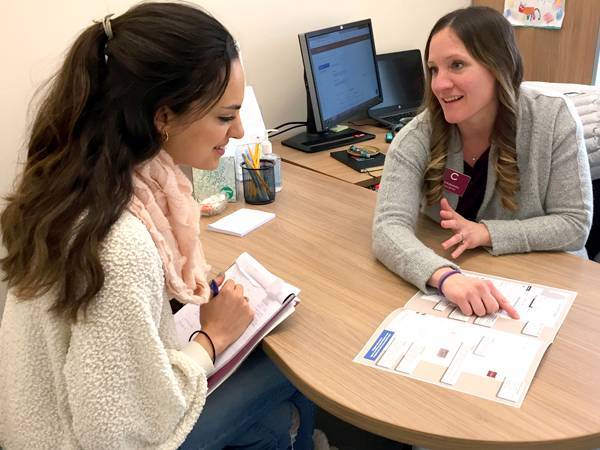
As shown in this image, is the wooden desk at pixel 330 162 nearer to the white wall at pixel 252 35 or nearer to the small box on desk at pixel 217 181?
the white wall at pixel 252 35

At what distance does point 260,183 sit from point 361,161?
0.45 metres

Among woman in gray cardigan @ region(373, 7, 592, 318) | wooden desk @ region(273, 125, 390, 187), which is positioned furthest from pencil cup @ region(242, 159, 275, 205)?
woman in gray cardigan @ region(373, 7, 592, 318)

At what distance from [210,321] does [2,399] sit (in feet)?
1.27

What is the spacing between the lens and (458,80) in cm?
145

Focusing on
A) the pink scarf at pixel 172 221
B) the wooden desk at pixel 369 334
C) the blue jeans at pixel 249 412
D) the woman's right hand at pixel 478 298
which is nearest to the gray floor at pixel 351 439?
the blue jeans at pixel 249 412

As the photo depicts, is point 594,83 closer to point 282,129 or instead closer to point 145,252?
point 282,129

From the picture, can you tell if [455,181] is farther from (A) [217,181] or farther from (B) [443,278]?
(A) [217,181]

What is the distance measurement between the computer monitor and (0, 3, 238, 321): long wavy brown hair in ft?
3.90

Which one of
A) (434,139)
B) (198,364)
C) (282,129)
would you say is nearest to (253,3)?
(282,129)

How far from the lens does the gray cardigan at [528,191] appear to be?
1394mm

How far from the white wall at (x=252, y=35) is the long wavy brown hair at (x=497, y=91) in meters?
0.92

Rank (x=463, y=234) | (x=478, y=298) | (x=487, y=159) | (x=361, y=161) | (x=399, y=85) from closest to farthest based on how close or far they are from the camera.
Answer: (x=478, y=298)
(x=463, y=234)
(x=487, y=159)
(x=361, y=161)
(x=399, y=85)

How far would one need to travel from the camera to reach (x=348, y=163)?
2088 mm

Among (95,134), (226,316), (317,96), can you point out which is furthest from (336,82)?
(95,134)
